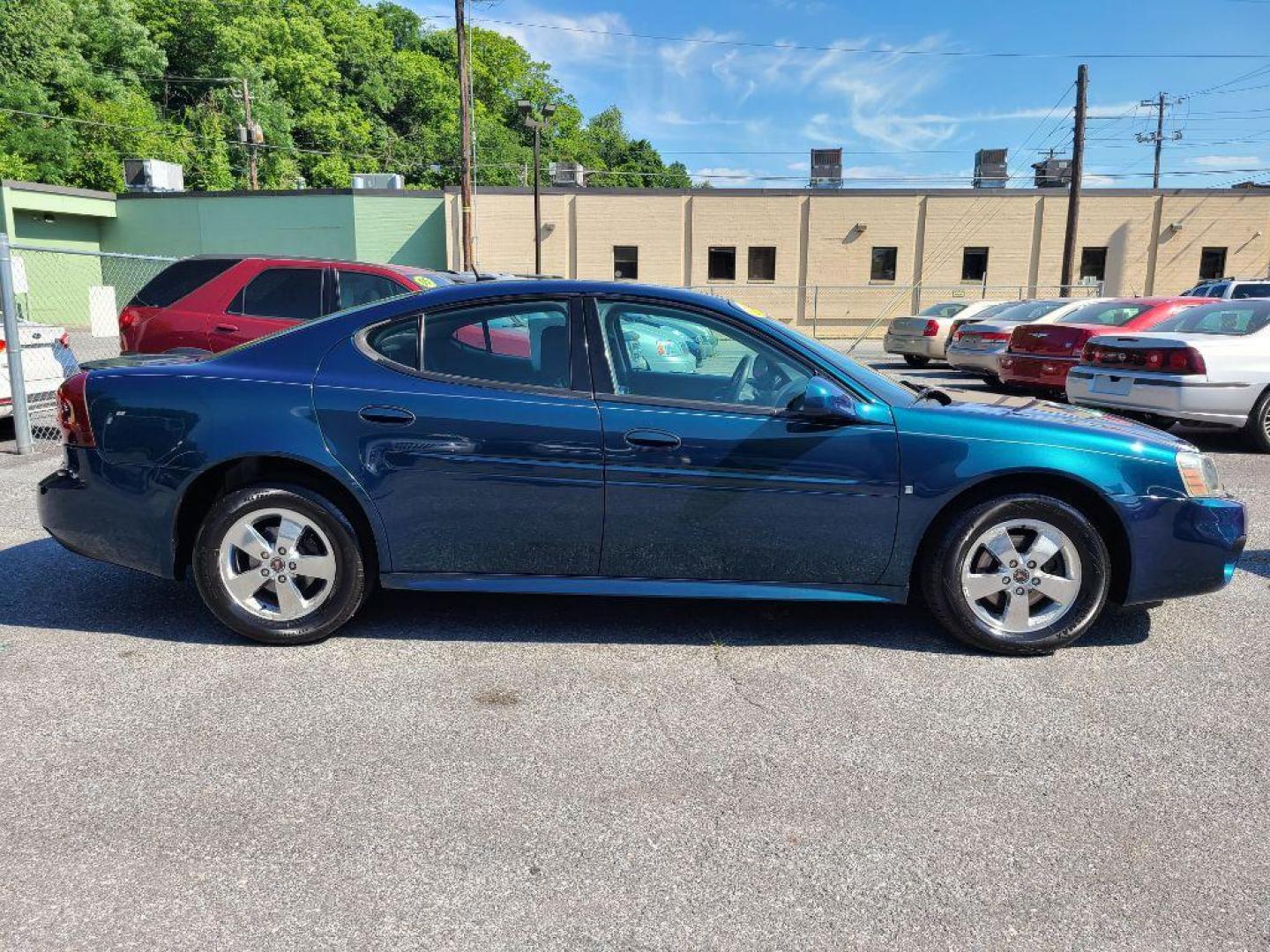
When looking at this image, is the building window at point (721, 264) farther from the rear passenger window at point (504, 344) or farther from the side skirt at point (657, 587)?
the side skirt at point (657, 587)

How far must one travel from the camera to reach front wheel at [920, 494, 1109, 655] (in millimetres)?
3773

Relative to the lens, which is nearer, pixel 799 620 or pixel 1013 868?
pixel 1013 868

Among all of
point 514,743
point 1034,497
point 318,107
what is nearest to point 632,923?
point 514,743

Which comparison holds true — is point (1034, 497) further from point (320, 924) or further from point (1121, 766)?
point (320, 924)

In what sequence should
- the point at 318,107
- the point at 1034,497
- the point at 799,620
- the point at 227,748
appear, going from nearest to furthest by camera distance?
the point at 227,748 → the point at 1034,497 → the point at 799,620 → the point at 318,107

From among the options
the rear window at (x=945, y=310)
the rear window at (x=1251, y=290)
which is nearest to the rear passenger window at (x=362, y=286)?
the rear window at (x=945, y=310)

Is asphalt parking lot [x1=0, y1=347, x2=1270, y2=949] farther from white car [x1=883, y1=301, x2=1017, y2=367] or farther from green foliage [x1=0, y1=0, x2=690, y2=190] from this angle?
green foliage [x1=0, y1=0, x2=690, y2=190]

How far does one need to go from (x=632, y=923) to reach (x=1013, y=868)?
1045mm

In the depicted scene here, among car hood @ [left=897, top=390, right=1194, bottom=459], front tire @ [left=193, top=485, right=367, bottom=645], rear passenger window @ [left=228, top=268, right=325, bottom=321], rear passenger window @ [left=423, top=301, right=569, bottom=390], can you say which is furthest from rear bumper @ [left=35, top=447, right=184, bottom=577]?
rear passenger window @ [left=228, top=268, right=325, bottom=321]

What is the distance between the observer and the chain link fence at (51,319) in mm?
7809

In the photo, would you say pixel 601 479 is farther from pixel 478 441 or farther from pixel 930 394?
pixel 930 394

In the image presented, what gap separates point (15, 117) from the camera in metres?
40.7

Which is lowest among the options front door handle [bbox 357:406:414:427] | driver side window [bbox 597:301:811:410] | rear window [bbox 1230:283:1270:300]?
front door handle [bbox 357:406:414:427]

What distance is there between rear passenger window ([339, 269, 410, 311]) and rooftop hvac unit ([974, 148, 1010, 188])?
40.3m
